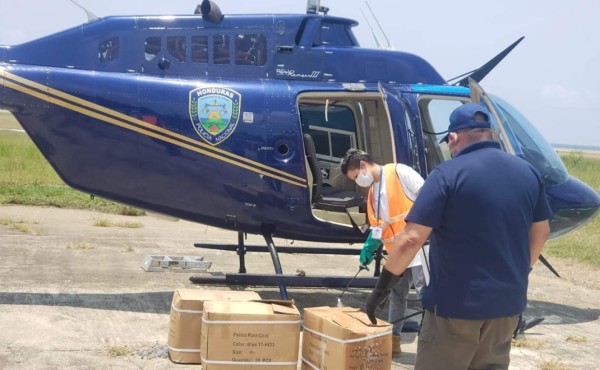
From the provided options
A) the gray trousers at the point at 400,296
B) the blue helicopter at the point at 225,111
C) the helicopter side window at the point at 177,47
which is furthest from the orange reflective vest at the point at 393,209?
the helicopter side window at the point at 177,47

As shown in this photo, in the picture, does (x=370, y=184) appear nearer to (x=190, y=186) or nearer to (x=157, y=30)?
(x=190, y=186)

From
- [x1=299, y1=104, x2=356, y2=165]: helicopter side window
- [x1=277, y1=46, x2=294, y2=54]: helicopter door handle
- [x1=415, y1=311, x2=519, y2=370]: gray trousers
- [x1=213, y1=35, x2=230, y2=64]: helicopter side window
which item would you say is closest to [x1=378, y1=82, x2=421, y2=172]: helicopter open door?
[x1=277, y1=46, x2=294, y2=54]: helicopter door handle

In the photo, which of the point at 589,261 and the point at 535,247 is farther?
the point at 589,261

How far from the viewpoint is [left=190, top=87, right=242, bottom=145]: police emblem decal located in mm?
7492

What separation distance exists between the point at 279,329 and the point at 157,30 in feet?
13.0

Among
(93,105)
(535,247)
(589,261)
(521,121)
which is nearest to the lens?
(535,247)

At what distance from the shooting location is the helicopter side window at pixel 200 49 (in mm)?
7789

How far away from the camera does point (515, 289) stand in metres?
3.79

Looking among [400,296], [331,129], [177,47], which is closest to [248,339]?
[400,296]

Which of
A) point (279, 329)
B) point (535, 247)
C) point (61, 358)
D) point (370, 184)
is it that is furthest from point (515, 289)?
point (61, 358)

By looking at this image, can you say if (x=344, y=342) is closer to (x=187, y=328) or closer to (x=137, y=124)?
(x=187, y=328)

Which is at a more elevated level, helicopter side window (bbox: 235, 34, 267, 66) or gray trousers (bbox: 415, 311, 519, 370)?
helicopter side window (bbox: 235, 34, 267, 66)

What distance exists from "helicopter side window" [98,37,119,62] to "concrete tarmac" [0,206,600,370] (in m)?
2.42

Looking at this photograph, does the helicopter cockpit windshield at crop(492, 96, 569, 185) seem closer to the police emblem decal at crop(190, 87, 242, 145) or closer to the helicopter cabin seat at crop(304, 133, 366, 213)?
the helicopter cabin seat at crop(304, 133, 366, 213)
